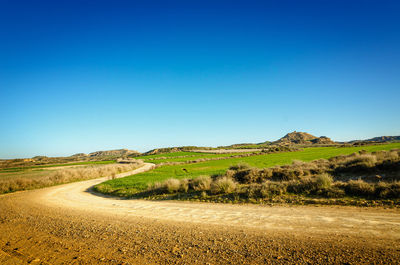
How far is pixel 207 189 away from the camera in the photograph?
52.0ft

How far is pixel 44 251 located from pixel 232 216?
735 cm

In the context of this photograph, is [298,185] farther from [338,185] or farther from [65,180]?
[65,180]

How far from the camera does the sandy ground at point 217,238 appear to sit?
17.1ft

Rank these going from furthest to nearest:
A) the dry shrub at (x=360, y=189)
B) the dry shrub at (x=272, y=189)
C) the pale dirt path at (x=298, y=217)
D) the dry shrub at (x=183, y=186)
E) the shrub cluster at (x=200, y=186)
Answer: the dry shrub at (x=183, y=186)
the shrub cluster at (x=200, y=186)
the dry shrub at (x=272, y=189)
the dry shrub at (x=360, y=189)
the pale dirt path at (x=298, y=217)

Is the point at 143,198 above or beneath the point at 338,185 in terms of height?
beneath

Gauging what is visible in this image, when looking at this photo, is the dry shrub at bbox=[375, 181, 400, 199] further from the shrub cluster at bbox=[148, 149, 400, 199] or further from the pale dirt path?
the pale dirt path

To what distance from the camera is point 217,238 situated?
663cm

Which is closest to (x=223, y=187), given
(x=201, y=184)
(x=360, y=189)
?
(x=201, y=184)

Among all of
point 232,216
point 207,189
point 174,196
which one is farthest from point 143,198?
point 232,216

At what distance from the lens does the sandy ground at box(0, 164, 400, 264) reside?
5199mm

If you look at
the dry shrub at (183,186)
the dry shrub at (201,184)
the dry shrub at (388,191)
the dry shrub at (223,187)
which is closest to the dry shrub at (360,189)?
the dry shrub at (388,191)

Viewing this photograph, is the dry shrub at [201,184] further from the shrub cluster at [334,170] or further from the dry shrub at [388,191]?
the dry shrub at [388,191]

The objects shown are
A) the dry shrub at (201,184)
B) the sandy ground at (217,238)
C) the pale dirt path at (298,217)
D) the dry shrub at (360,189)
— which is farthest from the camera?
the dry shrub at (201,184)

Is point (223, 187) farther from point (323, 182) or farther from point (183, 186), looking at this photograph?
point (323, 182)
